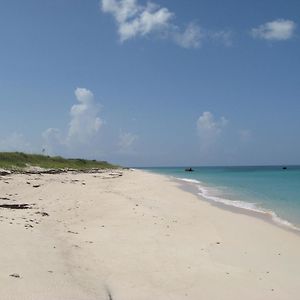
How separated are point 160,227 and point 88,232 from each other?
277cm

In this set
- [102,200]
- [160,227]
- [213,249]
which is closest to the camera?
[213,249]

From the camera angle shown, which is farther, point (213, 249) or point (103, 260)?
point (213, 249)

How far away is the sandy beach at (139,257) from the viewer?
23.0ft

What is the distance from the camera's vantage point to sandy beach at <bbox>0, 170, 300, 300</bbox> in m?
7.01

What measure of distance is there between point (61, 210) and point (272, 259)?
29.3 feet

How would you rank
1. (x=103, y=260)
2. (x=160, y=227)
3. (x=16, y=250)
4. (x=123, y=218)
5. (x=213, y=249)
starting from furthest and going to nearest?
1. (x=123, y=218)
2. (x=160, y=227)
3. (x=213, y=249)
4. (x=103, y=260)
5. (x=16, y=250)

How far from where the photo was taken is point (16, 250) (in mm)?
8344

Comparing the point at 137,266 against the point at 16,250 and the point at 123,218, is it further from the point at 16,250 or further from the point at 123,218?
the point at 123,218

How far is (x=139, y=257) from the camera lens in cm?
952

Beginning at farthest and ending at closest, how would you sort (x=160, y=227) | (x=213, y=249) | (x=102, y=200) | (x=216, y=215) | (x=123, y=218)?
(x=102, y=200) < (x=216, y=215) < (x=123, y=218) < (x=160, y=227) < (x=213, y=249)

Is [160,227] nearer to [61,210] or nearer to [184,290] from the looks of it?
[61,210]

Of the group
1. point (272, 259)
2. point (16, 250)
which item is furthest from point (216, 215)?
point (16, 250)

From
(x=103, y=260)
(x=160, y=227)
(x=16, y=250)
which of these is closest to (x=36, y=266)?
(x=16, y=250)

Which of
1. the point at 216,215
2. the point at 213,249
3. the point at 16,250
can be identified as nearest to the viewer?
the point at 16,250
